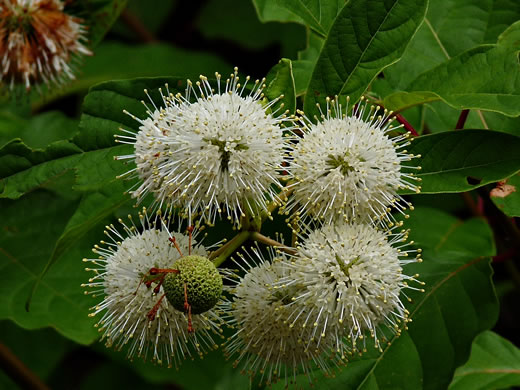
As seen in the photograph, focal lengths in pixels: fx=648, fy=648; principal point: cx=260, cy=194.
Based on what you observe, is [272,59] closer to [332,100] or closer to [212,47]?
[212,47]

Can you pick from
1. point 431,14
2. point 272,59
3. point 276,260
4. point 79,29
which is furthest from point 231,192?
point 272,59

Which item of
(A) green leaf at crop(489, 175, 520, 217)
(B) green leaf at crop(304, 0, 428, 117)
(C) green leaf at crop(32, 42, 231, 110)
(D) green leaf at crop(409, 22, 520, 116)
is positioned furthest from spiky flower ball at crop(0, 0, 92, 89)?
(A) green leaf at crop(489, 175, 520, 217)

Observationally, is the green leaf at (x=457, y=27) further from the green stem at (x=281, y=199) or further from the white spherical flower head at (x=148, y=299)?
the white spherical flower head at (x=148, y=299)

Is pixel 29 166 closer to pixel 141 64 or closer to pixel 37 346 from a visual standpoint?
pixel 37 346

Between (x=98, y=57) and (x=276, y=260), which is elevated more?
(x=276, y=260)

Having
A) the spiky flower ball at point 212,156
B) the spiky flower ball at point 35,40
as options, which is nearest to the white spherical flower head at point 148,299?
the spiky flower ball at point 212,156

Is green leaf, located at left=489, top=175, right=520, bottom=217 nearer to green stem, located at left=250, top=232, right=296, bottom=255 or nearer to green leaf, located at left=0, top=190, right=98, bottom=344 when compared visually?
green stem, located at left=250, top=232, right=296, bottom=255
